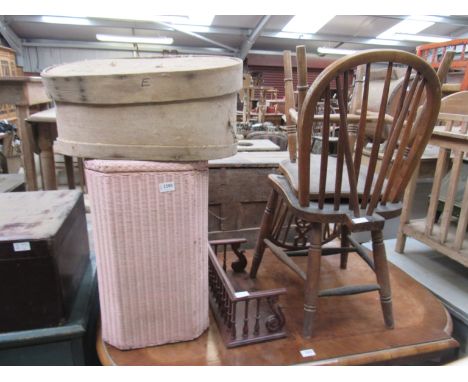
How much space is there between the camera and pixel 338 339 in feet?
3.67

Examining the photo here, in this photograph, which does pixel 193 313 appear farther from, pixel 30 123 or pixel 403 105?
pixel 30 123

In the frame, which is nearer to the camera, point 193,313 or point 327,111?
point 327,111

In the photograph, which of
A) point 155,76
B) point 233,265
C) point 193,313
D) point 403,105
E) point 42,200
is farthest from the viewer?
point 233,265

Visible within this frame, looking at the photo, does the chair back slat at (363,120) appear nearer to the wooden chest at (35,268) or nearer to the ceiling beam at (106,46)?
the wooden chest at (35,268)

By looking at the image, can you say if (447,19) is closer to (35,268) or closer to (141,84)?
(141,84)

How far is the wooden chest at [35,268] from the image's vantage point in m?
0.95

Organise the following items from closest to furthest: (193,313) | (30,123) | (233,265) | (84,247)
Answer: (193,313)
(84,247)
(233,265)
(30,123)

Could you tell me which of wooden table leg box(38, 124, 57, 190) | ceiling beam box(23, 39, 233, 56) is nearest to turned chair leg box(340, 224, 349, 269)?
wooden table leg box(38, 124, 57, 190)

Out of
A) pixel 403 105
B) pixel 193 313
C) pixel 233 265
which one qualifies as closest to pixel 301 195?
pixel 403 105

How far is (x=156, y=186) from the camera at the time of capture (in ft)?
2.97

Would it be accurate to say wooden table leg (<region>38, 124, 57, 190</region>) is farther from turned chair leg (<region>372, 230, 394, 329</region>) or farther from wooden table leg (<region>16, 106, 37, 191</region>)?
turned chair leg (<region>372, 230, 394, 329</region>)

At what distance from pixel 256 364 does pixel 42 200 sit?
0.93m

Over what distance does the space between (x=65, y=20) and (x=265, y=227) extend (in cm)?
734

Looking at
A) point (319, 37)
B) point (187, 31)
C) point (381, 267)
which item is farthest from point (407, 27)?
point (381, 267)
